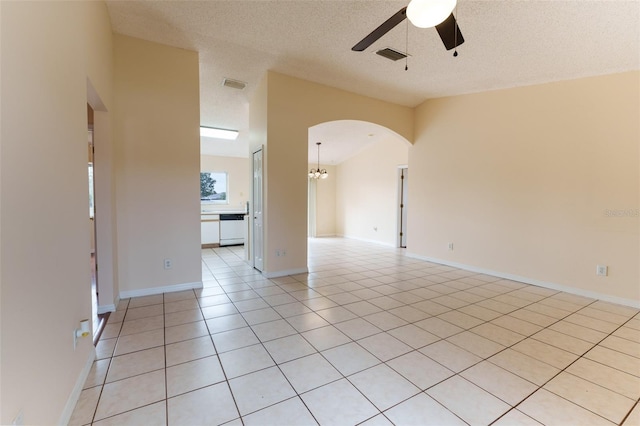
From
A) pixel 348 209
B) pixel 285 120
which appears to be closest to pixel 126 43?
pixel 285 120

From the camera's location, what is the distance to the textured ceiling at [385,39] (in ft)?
9.20

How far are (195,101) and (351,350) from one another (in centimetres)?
358

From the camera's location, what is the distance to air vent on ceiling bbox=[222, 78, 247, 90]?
174 inches

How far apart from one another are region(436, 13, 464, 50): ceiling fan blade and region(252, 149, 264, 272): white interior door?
3079 mm

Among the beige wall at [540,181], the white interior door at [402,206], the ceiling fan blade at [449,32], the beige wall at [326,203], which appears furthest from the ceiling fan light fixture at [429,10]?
the beige wall at [326,203]

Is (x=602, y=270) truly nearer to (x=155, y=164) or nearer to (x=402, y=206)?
(x=402, y=206)

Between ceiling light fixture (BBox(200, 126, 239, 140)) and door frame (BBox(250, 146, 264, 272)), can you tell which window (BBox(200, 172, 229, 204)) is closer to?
ceiling light fixture (BBox(200, 126, 239, 140))

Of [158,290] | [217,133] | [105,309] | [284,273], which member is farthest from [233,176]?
[105,309]

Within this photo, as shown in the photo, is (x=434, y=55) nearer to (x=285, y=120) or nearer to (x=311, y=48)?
(x=311, y=48)

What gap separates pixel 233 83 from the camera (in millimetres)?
4504

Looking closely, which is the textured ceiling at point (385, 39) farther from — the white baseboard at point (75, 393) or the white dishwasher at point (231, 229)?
A: the white dishwasher at point (231, 229)

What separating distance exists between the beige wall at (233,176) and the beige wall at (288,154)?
3596 mm

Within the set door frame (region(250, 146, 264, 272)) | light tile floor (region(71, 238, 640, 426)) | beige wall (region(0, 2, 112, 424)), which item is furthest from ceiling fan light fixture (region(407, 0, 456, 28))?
door frame (region(250, 146, 264, 272))

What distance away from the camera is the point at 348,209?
9.38 m
